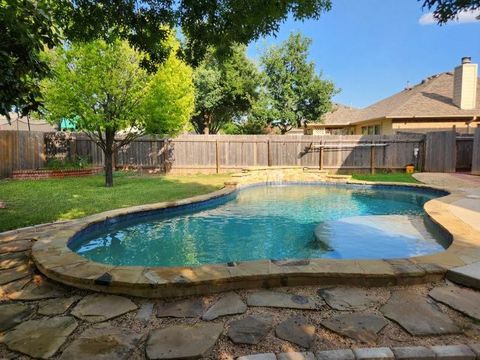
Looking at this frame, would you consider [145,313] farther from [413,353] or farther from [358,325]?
[413,353]

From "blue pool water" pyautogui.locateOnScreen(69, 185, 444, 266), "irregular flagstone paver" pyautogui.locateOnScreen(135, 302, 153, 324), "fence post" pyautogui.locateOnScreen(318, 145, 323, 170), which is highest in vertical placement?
"fence post" pyautogui.locateOnScreen(318, 145, 323, 170)

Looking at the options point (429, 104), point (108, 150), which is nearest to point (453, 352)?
point (108, 150)

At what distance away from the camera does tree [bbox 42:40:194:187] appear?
8602mm

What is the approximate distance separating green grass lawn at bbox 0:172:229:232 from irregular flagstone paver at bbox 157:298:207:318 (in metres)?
3.82

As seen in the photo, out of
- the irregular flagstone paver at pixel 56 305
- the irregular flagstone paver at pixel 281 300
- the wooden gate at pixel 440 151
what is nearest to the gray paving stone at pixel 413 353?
the irregular flagstone paver at pixel 281 300

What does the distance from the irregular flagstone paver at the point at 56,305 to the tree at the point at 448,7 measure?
404 cm

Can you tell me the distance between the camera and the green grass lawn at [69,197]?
6.05m

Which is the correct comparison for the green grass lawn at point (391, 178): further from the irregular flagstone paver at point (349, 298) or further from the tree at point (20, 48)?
the tree at point (20, 48)

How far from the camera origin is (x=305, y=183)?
45.1 ft

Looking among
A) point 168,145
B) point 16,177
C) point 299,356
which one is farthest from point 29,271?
point 168,145

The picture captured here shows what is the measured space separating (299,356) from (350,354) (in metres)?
0.33

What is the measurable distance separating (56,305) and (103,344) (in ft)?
2.92

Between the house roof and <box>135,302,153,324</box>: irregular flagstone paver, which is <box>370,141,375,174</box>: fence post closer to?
the house roof

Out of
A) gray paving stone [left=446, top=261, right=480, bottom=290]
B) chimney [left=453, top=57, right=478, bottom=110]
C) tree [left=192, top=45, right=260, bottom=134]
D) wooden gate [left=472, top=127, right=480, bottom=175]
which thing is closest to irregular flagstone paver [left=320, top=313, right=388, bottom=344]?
gray paving stone [left=446, top=261, right=480, bottom=290]
